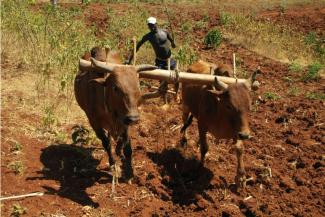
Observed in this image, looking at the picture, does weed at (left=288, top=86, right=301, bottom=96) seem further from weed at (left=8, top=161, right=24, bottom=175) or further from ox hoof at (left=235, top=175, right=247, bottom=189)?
weed at (left=8, top=161, right=24, bottom=175)

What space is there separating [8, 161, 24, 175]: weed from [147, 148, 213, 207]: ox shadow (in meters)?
1.99

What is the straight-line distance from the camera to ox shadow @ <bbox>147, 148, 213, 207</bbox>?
5.98 meters

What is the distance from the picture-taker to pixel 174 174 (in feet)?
21.5

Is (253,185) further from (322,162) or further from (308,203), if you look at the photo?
(322,162)

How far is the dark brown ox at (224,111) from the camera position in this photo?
18.2ft

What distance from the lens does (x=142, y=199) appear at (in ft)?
18.9

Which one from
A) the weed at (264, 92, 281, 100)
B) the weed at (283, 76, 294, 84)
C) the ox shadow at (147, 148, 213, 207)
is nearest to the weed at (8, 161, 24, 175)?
the ox shadow at (147, 148, 213, 207)

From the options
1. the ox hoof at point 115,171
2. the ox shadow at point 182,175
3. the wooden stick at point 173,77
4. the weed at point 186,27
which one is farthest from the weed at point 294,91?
the weed at point 186,27

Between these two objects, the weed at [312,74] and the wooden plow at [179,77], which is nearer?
the wooden plow at [179,77]

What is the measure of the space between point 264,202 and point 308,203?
63 cm

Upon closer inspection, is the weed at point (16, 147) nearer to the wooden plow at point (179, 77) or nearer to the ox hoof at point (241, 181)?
the wooden plow at point (179, 77)

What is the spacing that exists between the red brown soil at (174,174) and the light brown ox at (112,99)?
1.67 feet

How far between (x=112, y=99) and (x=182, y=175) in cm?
190

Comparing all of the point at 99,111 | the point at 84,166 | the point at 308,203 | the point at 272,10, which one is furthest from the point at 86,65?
the point at 272,10
